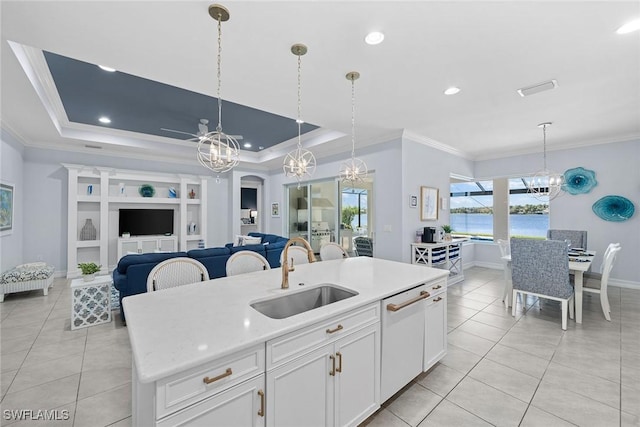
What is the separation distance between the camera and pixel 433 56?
2.42 m

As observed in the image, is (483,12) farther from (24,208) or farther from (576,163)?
(24,208)

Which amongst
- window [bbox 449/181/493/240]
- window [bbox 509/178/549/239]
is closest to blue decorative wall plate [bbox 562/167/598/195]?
window [bbox 509/178/549/239]

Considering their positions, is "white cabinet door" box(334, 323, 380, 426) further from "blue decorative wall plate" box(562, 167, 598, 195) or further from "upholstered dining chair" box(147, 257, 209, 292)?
"blue decorative wall plate" box(562, 167, 598, 195)

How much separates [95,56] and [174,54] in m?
0.72

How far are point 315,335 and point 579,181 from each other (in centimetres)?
648

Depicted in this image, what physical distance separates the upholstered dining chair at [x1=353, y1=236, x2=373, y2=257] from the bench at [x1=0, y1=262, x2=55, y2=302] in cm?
537

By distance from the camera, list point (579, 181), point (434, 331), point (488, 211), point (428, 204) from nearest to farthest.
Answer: point (434, 331) < point (428, 204) < point (579, 181) < point (488, 211)

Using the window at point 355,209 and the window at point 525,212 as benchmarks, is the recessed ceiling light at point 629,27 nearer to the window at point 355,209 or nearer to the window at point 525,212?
the window at point 355,209

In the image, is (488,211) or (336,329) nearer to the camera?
(336,329)

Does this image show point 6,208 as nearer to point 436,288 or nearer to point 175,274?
point 175,274

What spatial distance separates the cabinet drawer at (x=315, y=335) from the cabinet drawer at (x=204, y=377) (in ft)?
0.24

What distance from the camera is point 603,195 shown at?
497cm

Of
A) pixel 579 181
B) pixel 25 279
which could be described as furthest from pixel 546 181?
pixel 25 279

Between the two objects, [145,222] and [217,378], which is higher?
[145,222]
